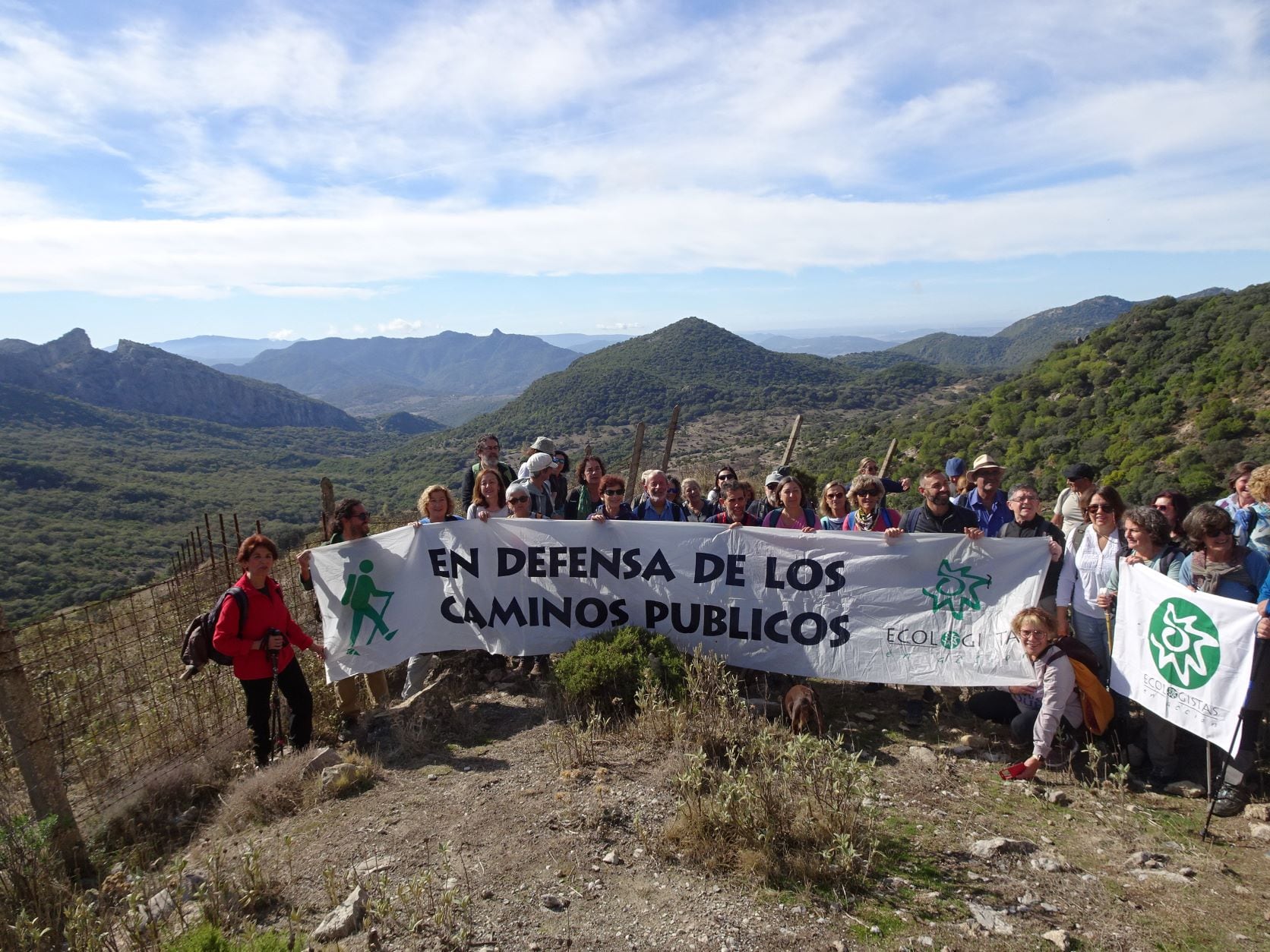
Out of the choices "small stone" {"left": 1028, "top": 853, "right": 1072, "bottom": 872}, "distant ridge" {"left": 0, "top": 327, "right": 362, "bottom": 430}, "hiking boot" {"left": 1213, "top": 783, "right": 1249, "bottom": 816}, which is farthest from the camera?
"distant ridge" {"left": 0, "top": 327, "right": 362, "bottom": 430}

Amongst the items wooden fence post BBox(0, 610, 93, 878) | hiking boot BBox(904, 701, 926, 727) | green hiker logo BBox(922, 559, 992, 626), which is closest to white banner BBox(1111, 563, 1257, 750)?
green hiker logo BBox(922, 559, 992, 626)

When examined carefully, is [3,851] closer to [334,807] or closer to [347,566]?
[334,807]

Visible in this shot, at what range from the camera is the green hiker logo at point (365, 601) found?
21.3 feet

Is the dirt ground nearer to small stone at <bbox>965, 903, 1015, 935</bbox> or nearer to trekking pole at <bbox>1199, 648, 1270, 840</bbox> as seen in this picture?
small stone at <bbox>965, 903, 1015, 935</bbox>

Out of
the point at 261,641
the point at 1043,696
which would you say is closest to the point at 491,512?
the point at 261,641

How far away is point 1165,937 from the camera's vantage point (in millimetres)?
3238

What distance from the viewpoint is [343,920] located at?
3.33 m

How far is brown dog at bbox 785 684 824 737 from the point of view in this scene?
5.25 metres

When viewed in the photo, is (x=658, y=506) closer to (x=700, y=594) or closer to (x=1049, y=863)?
(x=700, y=594)

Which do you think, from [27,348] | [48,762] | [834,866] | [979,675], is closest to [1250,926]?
[834,866]

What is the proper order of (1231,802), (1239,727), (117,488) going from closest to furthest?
(1239,727)
(1231,802)
(117,488)

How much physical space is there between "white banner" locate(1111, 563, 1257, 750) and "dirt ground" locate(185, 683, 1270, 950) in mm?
613

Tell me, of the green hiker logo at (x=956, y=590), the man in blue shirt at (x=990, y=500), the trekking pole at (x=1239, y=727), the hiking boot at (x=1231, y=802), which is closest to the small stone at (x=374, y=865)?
the green hiker logo at (x=956, y=590)

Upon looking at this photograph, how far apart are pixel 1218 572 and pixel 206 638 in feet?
22.3
